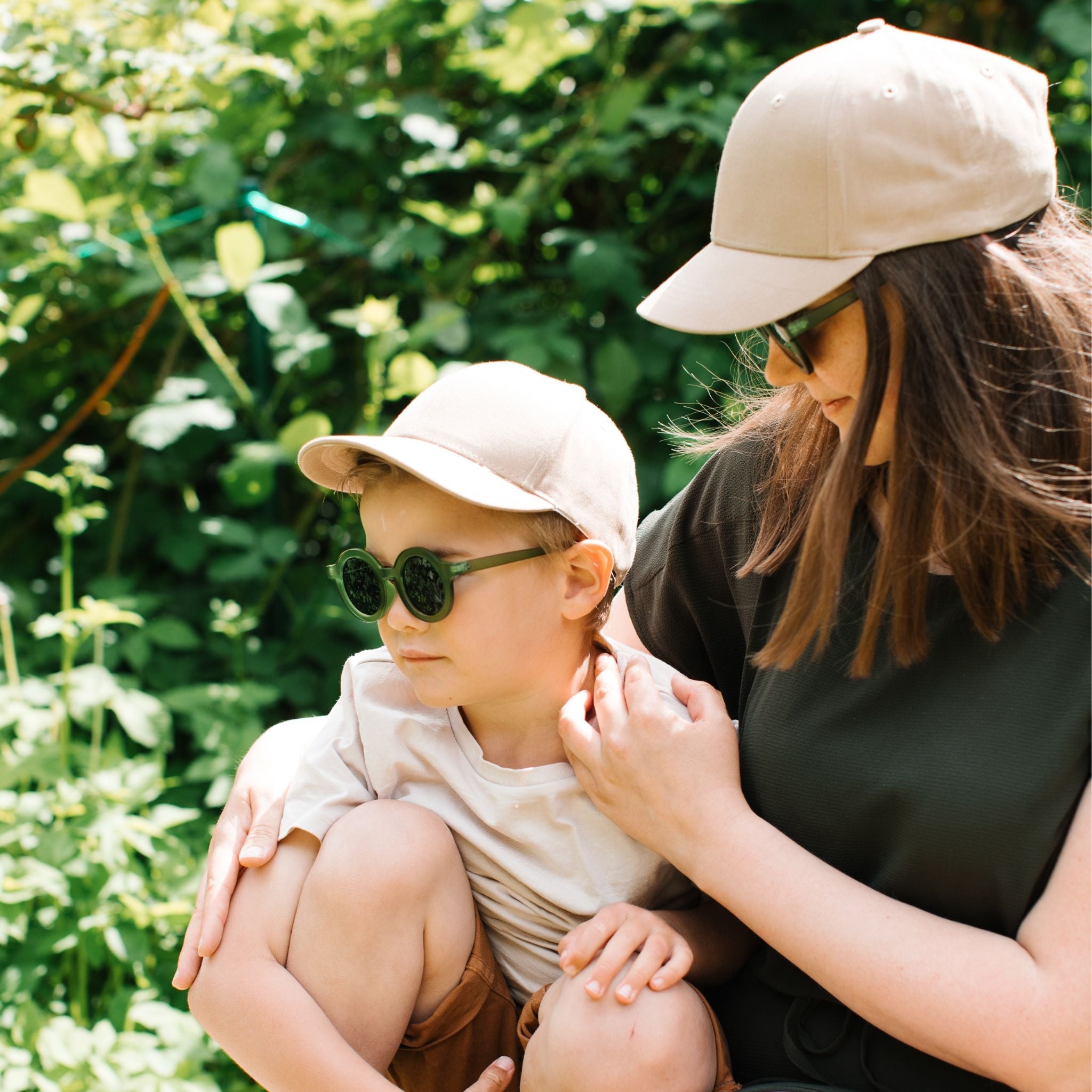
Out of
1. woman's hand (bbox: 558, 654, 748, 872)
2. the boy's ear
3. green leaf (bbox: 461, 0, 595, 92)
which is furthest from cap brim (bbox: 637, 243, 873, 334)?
green leaf (bbox: 461, 0, 595, 92)

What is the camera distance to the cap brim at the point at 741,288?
1.29m

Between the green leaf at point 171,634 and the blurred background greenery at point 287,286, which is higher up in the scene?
the blurred background greenery at point 287,286

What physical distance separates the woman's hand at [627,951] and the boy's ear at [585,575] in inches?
15.7

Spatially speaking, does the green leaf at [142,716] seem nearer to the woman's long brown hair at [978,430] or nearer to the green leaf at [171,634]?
the green leaf at [171,634]

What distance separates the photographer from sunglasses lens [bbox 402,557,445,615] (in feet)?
4.97

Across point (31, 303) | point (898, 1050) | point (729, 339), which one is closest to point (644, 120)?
point (729, 339)

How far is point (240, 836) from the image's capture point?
5.33ft

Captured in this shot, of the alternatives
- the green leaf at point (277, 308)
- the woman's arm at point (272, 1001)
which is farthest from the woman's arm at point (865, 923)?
the green leaf at point (277, 308)

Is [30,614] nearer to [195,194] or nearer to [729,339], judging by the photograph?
[195,194]

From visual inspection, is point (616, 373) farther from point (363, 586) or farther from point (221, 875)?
point (221, 875)

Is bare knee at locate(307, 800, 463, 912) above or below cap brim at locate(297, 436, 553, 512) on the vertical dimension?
below

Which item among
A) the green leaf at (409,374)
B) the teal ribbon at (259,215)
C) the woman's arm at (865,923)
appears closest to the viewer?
the woman's arm at (865,923)

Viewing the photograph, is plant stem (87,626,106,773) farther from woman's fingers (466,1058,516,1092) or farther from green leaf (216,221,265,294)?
woman's fingers (466,1058,516,1092)

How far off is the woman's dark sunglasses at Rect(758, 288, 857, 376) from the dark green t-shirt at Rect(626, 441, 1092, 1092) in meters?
0.25
